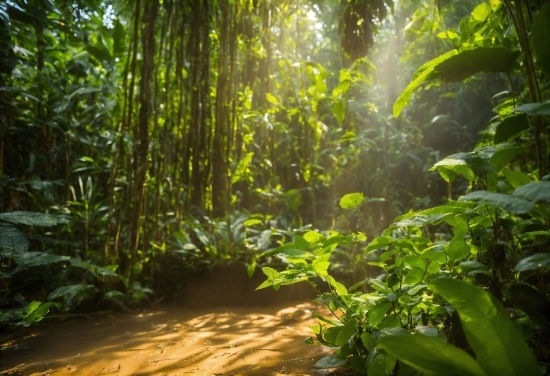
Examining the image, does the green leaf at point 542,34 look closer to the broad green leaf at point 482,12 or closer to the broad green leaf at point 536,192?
the broad green leaf at point 536,192

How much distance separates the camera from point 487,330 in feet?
3.04

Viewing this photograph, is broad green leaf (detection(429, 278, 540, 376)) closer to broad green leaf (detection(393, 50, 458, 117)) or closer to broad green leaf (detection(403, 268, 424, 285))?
broad green leaf (detection(403, 268, 424, 285))

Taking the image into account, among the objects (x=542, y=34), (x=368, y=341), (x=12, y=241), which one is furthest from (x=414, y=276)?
(x=12, y=241)

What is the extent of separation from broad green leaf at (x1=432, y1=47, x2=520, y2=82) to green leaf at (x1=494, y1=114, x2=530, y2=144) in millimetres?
185

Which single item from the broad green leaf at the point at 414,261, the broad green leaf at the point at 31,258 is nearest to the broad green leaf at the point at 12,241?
the broad green leaf at the point at 31,258

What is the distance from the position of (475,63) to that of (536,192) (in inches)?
24.4

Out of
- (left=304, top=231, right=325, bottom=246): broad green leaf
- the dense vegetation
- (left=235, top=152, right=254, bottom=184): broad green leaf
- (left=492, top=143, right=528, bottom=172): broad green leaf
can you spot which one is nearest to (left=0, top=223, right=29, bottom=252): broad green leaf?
the dense vegetation

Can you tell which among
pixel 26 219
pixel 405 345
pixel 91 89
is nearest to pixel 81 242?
pixel 91 89

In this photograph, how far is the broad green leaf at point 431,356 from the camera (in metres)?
0.92

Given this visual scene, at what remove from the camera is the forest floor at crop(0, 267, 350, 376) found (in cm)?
174

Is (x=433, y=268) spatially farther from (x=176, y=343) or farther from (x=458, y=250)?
(x=176, y=343)

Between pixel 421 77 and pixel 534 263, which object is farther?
pixel 421 77

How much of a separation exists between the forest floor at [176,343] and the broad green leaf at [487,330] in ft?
2.63

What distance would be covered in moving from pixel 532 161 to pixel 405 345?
2211 mm
